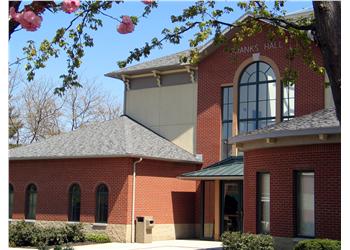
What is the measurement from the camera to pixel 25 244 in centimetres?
2456

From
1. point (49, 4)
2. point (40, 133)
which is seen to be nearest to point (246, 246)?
point (49, 4)

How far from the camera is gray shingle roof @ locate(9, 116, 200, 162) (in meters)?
27.9

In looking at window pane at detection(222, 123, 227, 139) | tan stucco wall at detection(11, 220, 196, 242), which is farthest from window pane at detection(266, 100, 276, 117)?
tan stucco wall at detection(11, 220, 196, 242)

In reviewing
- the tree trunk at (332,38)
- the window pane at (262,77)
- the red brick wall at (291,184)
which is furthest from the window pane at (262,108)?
the tree trunk at (332,38)

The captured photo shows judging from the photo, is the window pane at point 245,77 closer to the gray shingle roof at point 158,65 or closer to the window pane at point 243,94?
the window pane at point 243,94

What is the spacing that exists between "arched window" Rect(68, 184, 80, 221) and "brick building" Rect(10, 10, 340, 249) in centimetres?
8

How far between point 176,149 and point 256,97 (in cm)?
508

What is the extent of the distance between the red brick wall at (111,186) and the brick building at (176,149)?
5 centimetres

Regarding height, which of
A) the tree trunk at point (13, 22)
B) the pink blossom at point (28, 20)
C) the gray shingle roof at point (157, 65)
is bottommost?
the pink blossom at point (28, 20)

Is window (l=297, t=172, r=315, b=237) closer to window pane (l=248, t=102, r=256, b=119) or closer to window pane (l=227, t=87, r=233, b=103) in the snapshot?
window pane (l=248, t=102, r=256, b=119)

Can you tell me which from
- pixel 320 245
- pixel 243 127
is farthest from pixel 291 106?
pixel 320 245

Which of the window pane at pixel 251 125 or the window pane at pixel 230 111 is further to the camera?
the window pane at pixel 230 111

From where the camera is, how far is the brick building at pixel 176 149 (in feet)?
88.9

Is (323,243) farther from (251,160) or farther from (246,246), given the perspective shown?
(251,160)
